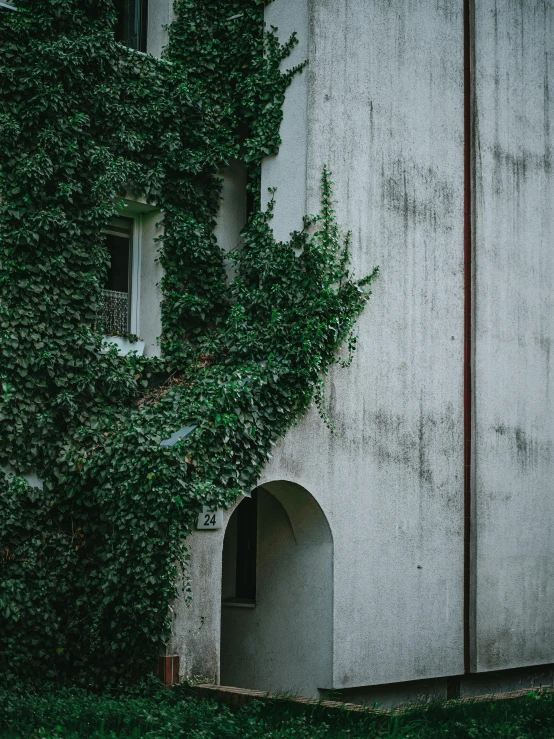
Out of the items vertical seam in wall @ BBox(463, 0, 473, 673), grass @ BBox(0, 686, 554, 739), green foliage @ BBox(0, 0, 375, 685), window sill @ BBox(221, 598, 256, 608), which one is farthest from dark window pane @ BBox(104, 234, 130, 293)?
grass @ BBox(0, 686, 554, 739)

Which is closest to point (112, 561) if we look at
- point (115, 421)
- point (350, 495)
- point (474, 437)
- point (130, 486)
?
point (130, 486)

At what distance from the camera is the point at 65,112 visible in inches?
499

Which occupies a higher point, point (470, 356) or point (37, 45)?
point (37, 45)

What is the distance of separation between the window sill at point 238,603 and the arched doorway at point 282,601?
0.01 m

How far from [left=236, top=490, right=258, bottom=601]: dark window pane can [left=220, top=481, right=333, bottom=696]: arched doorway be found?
A: 0.01 m

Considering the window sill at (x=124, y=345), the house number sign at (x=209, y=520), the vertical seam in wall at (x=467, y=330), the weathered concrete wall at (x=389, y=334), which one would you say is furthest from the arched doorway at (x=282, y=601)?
the vertical seam in wall at (x=467, y=330)

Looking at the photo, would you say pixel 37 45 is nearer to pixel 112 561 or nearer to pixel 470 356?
pixel 112 561

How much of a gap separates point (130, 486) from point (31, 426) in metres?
1.63

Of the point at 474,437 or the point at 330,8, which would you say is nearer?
the point at 330,8

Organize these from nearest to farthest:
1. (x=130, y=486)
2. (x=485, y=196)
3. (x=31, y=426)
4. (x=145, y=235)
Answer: (x=130, y=486) → (x=31, y=426) → (x=145, y=235) → (x=485, y=196)

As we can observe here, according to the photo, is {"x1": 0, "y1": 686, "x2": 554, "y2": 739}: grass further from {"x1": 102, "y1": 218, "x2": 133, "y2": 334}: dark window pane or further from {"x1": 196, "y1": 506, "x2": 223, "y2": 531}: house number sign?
{"x1": 102, "y1": 218, "x2": 133, "y2": 334}: dark window pane

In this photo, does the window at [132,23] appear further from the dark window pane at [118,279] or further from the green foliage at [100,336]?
the dark window pane at [118,279]

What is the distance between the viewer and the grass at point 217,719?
8734mm

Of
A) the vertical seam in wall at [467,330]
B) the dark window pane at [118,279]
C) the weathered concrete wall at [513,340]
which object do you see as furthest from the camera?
the weathered concrete wall at [513,340]
